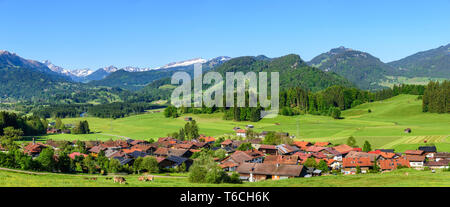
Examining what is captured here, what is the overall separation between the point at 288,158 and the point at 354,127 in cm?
5612

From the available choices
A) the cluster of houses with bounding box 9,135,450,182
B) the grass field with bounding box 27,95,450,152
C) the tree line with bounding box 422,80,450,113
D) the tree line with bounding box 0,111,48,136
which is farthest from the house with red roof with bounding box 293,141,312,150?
the tree line with bounding box 0,111,48,136

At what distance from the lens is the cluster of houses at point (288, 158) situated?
50.2 meters

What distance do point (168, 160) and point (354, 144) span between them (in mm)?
43418

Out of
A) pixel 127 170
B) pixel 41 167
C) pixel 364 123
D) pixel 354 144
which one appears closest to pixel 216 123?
pixel 364 123

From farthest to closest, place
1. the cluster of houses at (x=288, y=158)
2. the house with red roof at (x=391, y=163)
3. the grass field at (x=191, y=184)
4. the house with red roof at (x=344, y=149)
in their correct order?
the house with red roof at (x=344, y=149) < the house with red roof at (x=391, y=163) < the cluster of houses at (x=288, y=158) < the grass field at (x=191, y=184)

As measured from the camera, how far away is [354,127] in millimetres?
109750

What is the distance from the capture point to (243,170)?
167ft

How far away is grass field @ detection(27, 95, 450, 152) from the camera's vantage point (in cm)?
8262

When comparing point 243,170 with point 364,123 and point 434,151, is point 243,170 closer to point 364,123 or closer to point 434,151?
point 434,151

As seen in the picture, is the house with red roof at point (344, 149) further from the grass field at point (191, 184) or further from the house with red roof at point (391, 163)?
the grass field at point (191, 184)

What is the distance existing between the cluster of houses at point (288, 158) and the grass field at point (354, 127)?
34.7ft

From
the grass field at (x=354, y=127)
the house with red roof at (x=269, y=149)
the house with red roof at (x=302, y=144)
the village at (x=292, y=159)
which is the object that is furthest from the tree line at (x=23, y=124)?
the house with red roof at (x=302, y=144)

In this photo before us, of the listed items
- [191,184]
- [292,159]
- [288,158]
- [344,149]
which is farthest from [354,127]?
[191,184]

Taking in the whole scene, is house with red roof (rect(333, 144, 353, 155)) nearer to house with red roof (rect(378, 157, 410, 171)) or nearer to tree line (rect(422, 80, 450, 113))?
house with red roof (rect(378, 157, 410, 171))
